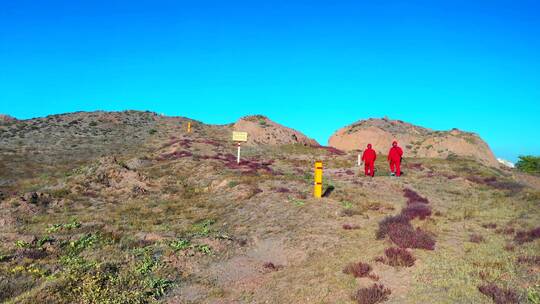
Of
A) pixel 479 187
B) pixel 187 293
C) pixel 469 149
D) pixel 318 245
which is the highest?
pixel 469 149

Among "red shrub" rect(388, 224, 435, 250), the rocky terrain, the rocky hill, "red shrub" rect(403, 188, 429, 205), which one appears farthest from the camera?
the rocky hill

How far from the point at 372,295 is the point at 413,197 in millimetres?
11163

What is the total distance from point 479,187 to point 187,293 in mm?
18990

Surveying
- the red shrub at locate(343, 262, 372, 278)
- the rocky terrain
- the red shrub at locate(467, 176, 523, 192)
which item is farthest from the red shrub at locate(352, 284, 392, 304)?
the red shrub at locate(467, 176, 523, 192)

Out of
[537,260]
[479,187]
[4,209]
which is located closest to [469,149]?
[479,187]

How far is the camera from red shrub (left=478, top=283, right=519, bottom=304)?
6.67 metres

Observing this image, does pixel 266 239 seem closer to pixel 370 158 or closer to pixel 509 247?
pixel 509 247

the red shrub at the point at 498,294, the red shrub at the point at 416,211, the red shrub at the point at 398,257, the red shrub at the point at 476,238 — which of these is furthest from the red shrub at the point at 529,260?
the red shrub at the point at 416,211

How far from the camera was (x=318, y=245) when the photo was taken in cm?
1072

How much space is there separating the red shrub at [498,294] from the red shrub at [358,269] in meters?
2.17

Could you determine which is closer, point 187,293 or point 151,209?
point 187,293

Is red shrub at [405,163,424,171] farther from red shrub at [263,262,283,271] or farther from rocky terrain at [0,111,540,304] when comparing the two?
red shrub at [263,262,283,271]

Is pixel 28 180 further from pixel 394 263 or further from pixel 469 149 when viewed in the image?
pixel 469 149

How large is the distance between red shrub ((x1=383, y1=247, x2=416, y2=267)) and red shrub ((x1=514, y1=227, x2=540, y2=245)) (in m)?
3.43
